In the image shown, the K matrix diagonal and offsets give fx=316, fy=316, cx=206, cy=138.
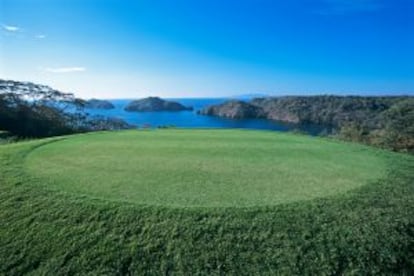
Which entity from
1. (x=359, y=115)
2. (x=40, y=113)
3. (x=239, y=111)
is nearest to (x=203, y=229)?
(x=40, y=113)

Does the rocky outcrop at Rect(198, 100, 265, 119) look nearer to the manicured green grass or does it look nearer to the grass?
the manicured green grass

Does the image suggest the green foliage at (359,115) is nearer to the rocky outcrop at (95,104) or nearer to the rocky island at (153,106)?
the rocky island at (153,106)

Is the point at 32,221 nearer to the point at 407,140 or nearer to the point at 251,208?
the point at 251,208

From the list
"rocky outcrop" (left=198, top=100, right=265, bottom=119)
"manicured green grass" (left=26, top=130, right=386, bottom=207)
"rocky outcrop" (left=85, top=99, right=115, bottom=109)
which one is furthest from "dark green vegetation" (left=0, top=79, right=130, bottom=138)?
"rocky outcrop" (left=198, top=100, right=265, bottom=119)

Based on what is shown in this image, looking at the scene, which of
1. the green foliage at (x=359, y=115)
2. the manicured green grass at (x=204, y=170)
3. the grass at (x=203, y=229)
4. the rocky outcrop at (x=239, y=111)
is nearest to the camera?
the grass at (x=203, y=229)

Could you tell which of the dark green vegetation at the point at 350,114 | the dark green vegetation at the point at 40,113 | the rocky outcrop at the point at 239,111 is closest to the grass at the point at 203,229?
the dark green vegetation at the point at 350,114

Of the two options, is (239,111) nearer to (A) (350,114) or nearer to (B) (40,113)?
(A) (350,114)
